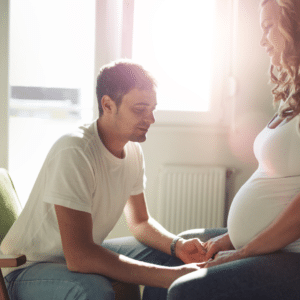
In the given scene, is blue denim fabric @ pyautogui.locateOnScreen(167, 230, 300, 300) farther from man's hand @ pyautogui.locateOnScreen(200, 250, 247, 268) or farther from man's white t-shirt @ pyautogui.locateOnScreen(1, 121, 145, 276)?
man's white t-shirt @ pyautogui.locateOnScreen(1, 121, 145, 276)

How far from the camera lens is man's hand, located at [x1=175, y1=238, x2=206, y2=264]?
4.33 ft

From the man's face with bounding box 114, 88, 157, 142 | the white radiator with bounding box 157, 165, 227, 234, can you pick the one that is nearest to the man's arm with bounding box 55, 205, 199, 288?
the man's face with bounding box 114, 88, 157, 142

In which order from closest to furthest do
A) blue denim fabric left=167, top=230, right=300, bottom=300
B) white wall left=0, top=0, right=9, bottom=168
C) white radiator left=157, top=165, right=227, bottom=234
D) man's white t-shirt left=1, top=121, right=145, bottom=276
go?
blue denim fabric left=167, top=230, right=300, bottom=300, man's white t-shirt left=1, top=121, right=145, bottom=276, white wall left=0, top=0, right=9, bottom=168, white radiator left=157, top=165, right=227, bottom=234

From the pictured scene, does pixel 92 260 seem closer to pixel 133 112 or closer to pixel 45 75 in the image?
pixel 133 112

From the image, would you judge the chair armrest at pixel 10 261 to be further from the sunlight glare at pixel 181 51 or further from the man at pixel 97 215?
the sunlight glare at pixel 181 51

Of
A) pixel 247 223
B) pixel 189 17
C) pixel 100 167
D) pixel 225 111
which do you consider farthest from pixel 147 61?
pixel 247 223

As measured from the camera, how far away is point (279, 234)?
1034 mm

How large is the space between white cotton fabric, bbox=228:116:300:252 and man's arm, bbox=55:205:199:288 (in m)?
0.21

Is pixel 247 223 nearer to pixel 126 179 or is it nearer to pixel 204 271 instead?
pixel 204 271

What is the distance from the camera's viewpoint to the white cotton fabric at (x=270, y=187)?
109 centimetres

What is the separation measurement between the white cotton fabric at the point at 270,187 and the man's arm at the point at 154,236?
0.17m

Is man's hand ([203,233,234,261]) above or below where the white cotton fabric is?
below

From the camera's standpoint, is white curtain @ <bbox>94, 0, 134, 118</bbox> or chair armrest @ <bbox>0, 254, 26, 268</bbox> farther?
white curtain @ <bbox>94, 0, 134, 118</bbox>

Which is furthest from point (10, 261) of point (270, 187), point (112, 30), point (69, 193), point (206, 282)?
point (112, 30)
